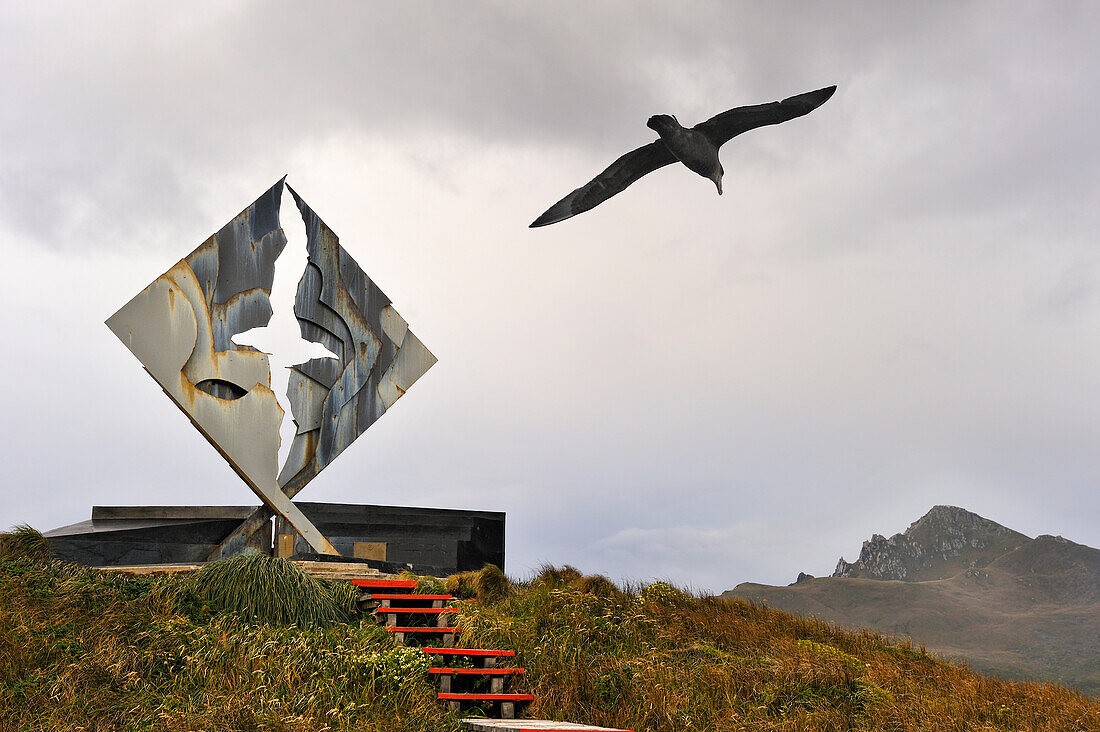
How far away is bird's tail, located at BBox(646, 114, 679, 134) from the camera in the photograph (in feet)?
33.9

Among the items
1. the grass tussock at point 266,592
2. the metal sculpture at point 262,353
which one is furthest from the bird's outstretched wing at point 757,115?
the grass tussock at point 266,592

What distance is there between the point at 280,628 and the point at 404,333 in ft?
19.0

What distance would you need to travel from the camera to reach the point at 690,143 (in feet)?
34.7

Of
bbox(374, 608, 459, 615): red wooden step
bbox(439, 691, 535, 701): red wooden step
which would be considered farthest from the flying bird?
bbox(439, 691, 535, 701): red wooden step

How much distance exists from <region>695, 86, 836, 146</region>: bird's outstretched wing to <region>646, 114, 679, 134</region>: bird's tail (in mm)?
361

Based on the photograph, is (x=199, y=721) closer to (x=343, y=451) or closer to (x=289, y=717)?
(x=289, y=717)

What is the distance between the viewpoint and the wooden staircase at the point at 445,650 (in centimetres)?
764

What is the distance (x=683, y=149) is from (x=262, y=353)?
18.4 ft

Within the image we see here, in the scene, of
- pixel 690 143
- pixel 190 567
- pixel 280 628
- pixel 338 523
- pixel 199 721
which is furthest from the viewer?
pixel 338 523

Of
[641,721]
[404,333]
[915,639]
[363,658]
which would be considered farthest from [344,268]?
[915,639]

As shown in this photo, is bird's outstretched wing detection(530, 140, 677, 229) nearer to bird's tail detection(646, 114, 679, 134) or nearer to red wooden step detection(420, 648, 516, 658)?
bird's tail detection(646, 114, 679, 134)

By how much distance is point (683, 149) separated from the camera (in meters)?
10.6

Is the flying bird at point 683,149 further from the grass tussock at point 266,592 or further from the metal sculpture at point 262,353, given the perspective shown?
the grass tussock at point 266,592

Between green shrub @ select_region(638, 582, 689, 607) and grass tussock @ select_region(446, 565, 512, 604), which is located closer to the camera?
green shrub @ select_region(638, 582, 689, 607)
